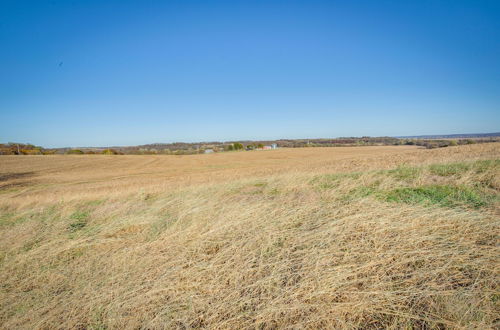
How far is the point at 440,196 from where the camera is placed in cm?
529

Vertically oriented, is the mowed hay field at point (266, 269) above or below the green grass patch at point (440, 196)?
below

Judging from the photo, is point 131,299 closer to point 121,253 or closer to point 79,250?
point 121,253

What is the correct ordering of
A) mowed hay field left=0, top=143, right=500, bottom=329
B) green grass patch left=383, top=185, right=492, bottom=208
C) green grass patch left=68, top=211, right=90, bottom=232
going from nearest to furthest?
mowed hay field left=0, top=143, right=500, bottom=329 → green grass patch left=383, top=185, right=492, bottom=208 → green grass patch left=68, top=211, right=90, bottom=232

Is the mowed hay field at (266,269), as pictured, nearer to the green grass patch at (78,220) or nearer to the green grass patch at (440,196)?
the green grass patch at (440,196)

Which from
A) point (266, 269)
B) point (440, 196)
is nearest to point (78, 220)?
point (266, 269)

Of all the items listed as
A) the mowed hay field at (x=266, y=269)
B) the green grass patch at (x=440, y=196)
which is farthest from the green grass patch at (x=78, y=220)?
the green grass patch at (x=440, y=196)

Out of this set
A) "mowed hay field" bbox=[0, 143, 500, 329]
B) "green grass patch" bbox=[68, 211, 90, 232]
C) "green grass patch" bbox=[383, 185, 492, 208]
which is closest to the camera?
"mowed hay field" bbox=[0, 143, 500, 329]

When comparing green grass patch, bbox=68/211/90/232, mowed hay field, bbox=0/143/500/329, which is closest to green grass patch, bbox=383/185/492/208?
mowed hay field, bbox=0/143/500/329

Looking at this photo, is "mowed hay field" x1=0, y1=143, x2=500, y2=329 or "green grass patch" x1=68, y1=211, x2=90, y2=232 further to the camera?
"green grass patch" x1=68, y1=211, x2=90, y2=232

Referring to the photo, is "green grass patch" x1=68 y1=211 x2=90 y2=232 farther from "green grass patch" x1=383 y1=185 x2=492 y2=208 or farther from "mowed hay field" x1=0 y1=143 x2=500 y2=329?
"green grass patch" x1=383 y1=185 x2=492 y2=208

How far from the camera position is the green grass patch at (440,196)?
462 centimetres

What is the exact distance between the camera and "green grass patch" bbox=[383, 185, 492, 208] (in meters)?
4.62

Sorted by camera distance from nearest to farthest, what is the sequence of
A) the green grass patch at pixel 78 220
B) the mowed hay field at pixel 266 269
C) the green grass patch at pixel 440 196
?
1. the mowed hay field at pixel 266 269
2. the green grass patch at pixel 440 196
3. the green grass patch at pixel 78 220

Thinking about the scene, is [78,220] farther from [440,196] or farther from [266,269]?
[440,196]
